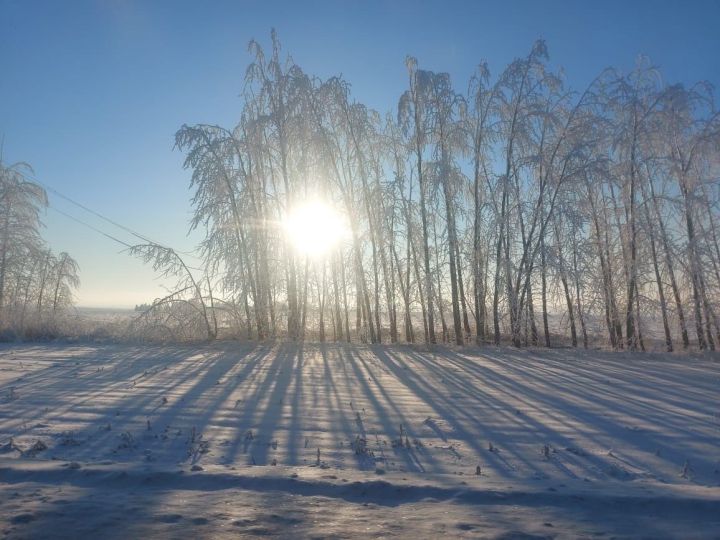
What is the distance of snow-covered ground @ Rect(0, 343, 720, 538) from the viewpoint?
13.3 ft

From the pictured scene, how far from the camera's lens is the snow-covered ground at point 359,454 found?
4059mm

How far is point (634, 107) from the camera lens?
16938 mm

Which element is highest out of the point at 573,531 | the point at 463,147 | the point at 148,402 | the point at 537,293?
the point at 463,147

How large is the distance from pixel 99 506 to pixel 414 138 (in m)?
16.0

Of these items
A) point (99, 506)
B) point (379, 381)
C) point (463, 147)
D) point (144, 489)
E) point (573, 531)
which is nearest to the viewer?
point (573, 531)

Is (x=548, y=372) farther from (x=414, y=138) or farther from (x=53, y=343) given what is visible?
(x=53, y=343)

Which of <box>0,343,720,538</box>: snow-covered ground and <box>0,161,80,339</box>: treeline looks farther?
<box>0,161,80,339</box>: treeline

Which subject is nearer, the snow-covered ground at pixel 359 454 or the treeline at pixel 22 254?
the snow-covered ground at pixel 359 454

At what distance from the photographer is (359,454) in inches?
220

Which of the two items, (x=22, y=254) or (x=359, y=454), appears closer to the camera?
(x=359, y=454)

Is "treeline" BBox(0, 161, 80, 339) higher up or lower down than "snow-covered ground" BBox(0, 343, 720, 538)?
higher up

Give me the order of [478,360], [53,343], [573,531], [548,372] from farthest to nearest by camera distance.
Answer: [53,343] < [478,360] < [548,372] < [573,531]

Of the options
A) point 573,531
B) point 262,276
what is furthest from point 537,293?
point 573,531

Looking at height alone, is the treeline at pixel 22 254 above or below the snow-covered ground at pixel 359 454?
above
